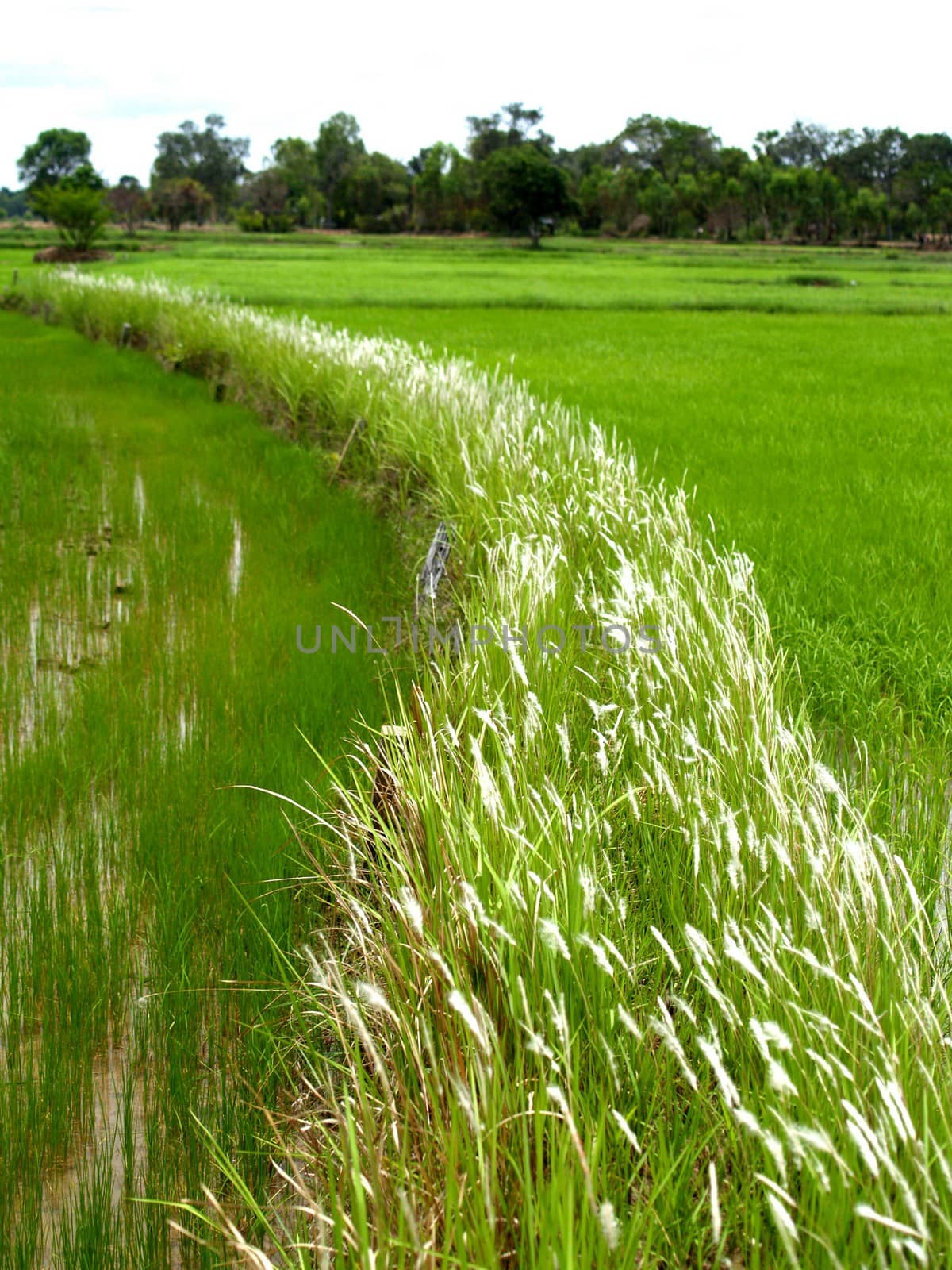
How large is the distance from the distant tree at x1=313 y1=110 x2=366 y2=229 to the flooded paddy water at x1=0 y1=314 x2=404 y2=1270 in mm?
87772

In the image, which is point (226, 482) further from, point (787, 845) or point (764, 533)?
point (787, 845)

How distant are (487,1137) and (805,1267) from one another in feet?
1.39

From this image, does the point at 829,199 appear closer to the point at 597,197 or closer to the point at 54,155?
the point at 597,197

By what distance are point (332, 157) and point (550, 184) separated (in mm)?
29026

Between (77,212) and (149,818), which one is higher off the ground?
(77,212)

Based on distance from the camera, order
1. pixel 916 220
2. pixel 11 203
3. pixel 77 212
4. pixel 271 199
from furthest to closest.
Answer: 1. pixel 11 203
2. pixel 271 199
3. pixel 916 220
4. pixel 77 212

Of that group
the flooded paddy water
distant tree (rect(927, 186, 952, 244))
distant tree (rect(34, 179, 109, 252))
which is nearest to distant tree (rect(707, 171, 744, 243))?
distant tree (rect(927, 186, 952, 244))

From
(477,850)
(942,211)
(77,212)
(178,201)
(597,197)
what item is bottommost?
(477,850)

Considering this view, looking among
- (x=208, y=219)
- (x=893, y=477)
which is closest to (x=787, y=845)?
(x=893, y=477)

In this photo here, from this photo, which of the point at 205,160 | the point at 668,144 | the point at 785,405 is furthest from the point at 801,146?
the point at 785,405

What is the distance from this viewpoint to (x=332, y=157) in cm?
8938

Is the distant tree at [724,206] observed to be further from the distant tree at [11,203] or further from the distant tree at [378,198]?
the distant tree at [11,203]

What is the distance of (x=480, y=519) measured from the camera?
490 cm

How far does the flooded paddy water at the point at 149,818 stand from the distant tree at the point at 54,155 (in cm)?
10590
